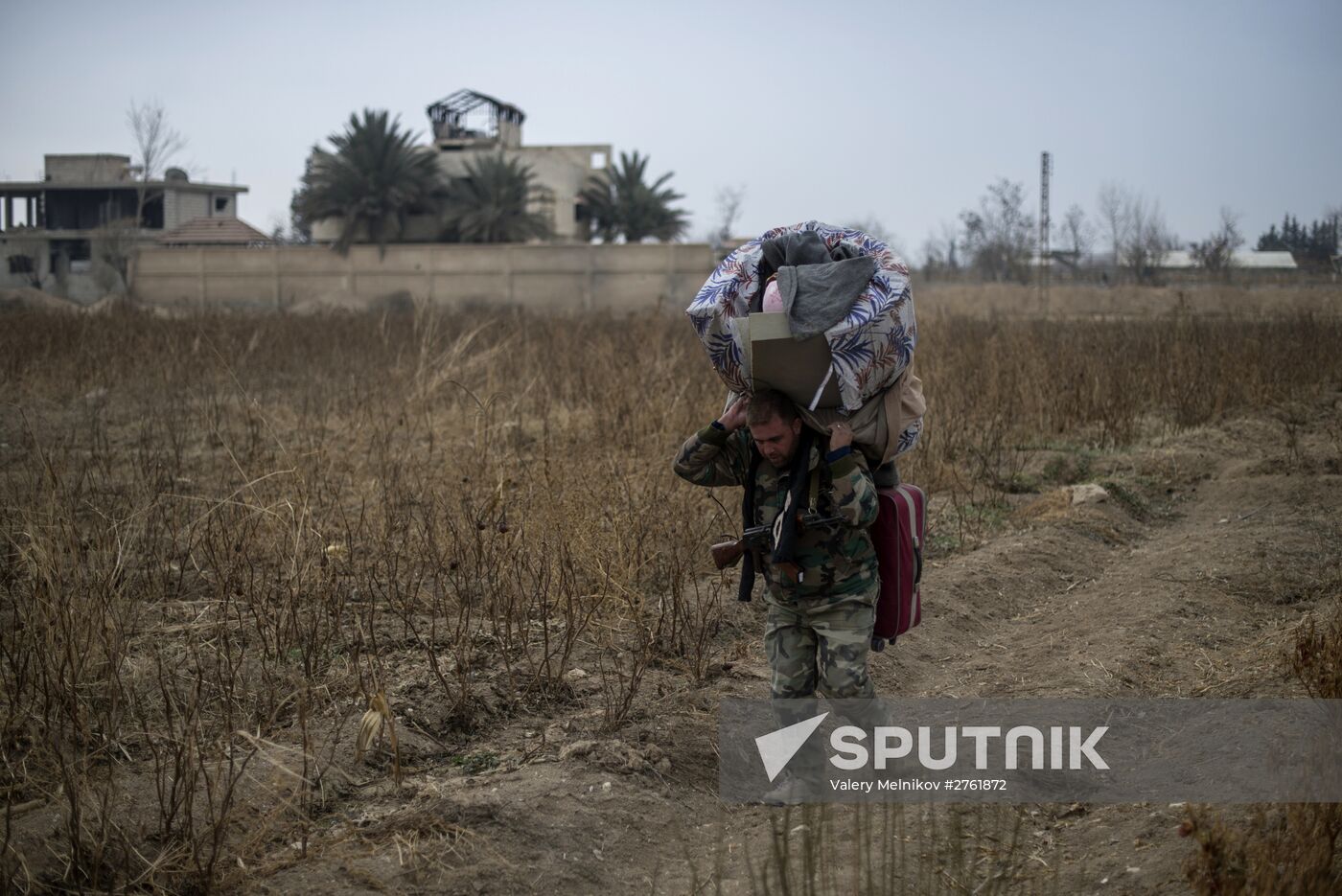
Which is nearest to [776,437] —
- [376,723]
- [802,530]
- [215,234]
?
[802,530]

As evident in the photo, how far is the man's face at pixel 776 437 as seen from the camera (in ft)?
9.56

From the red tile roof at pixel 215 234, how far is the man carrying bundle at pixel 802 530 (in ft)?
159

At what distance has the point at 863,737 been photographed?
3.24 m

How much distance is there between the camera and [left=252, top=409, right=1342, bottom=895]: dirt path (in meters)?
2.72

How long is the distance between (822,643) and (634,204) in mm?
47896

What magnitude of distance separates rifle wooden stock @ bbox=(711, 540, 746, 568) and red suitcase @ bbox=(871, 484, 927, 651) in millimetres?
385

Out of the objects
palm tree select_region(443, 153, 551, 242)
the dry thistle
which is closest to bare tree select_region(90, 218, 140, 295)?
palm tree select_region(443, 153, 551, 242)

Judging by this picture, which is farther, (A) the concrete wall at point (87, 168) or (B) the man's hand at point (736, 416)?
(A) the concrete wall at point (87, 168)

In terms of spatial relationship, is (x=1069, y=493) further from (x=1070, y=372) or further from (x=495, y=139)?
(x=495, y=139)

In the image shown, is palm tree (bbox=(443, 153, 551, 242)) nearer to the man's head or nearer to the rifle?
the rifle

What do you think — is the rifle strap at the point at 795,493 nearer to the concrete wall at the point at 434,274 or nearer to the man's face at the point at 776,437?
the man's face at the point at 776,437

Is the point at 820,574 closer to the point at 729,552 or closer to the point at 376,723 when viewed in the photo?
the point at 729,552

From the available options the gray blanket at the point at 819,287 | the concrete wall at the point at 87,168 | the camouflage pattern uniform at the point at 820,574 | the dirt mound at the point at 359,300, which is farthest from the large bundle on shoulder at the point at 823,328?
the concrete wall at the point at 87,168

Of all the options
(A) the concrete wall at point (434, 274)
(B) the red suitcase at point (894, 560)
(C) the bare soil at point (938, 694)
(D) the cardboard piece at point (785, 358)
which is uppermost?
(A) the concrete wall at point (434, 274)
